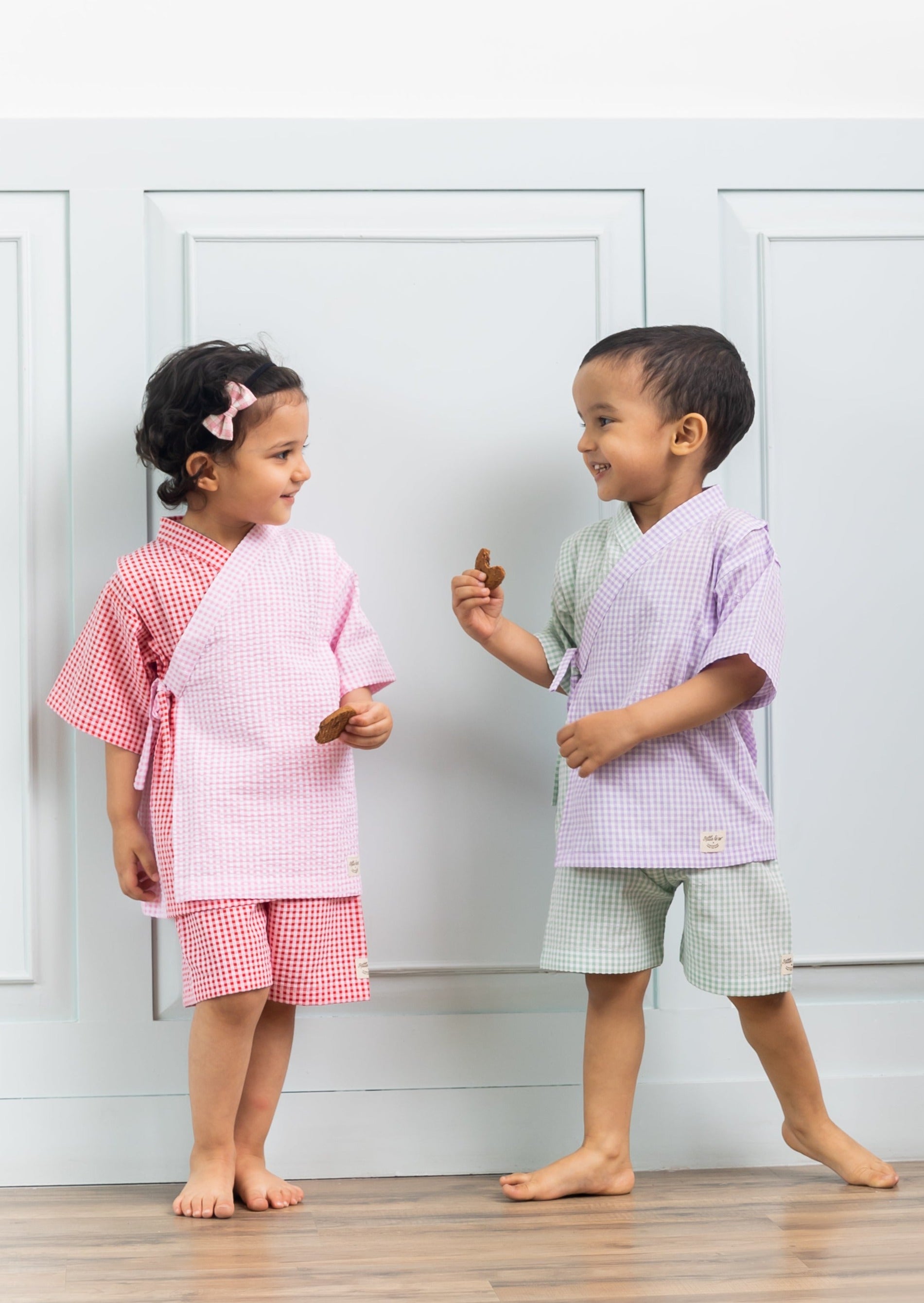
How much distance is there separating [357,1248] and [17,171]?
1.10 metres

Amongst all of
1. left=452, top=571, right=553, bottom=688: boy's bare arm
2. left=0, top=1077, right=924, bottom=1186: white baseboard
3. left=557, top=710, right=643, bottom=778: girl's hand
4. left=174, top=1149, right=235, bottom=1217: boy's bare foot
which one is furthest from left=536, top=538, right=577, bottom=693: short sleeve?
left=174, top=1149, right=235, bottom=1217: boy's bare foot

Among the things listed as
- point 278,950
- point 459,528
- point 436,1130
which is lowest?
point 436,1130

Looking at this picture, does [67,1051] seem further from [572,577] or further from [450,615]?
[572,577]

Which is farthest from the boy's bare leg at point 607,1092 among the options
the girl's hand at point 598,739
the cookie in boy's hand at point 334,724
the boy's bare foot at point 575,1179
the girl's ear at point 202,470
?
the girl's ear at point 202,470

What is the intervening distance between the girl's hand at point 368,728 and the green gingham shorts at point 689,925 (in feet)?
0.77

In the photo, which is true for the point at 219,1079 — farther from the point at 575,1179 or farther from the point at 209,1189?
the point at 575,1179

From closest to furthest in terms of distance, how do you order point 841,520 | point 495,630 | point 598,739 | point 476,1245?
point 476,1245 → point 598,739 → point 495,630 → point 841,520

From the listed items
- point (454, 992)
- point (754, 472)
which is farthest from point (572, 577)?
point (454, 992)

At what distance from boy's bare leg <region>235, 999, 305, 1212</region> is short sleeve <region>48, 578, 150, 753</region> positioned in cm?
30

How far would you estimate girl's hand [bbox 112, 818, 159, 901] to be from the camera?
3.76ft

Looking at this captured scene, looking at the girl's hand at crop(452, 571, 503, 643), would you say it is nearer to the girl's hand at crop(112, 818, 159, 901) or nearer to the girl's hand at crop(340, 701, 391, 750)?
the girl's hand at crop(340, 701, 391, 750)

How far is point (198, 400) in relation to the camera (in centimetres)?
111

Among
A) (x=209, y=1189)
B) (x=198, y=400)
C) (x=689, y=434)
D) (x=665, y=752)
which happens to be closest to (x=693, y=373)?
(x=689, y=434)

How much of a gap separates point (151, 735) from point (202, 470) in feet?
0.85
